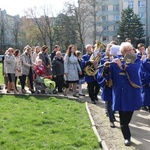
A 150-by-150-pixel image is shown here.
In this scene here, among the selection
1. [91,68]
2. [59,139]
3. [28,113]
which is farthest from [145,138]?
[91,68]

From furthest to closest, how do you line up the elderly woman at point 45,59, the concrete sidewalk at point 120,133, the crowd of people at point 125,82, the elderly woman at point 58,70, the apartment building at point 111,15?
the apartment building at point 111,15
the elderly woman at point 45,59
the elderly woman at point 58,70
the concrete sidewalk at point 120,133
the crowd of people at point 125,82

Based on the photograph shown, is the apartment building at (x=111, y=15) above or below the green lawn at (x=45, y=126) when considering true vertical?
above

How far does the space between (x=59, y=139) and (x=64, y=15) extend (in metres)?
59.8

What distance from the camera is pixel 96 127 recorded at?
6957 mm

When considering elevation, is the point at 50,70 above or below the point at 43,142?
above

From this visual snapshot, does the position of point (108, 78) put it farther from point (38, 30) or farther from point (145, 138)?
point (38, 30)

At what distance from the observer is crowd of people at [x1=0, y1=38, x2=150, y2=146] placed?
5609 mm

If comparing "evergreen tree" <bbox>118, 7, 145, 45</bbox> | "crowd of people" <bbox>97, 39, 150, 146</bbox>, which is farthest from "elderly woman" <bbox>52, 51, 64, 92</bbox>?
"evergreen tree" <bbox>118, 7, 145, 45</bbox>

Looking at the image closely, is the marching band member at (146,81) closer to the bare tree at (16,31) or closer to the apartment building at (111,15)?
the apartment building at (111,15)

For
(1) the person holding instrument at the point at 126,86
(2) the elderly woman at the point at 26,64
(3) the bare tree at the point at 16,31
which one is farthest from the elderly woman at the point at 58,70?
(3) the bare tree at the point at 16,31

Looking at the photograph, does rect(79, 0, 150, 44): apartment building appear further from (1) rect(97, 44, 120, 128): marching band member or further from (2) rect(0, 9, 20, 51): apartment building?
(1) rect(97, 44, 120, 128): marching band member

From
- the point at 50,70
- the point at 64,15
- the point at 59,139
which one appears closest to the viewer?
Result: the point at 59,139

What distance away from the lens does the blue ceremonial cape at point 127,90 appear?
5.60 metres

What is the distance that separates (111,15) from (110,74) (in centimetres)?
7389
